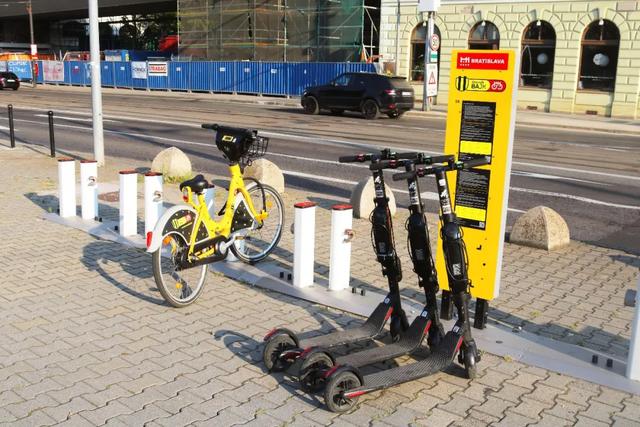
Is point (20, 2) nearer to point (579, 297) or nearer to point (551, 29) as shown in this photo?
point (551, 29)

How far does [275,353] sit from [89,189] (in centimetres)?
486

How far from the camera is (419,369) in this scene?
14.7 ft

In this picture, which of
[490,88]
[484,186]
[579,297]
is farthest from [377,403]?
[579,297]

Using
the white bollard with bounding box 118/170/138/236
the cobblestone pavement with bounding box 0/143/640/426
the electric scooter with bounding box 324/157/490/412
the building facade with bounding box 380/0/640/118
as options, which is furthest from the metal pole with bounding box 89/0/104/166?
the building facade with bounding box 380/0/640/118

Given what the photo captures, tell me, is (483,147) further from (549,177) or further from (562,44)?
(562,44)

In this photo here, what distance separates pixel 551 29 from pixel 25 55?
1688 inches

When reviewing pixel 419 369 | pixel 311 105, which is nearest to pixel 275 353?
pixel 419 369

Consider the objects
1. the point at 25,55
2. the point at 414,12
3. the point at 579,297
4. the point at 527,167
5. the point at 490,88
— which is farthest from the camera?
the point at 25,55

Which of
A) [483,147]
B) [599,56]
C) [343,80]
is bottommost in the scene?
[483,147]

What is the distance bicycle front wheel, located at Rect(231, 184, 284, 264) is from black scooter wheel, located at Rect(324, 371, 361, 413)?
2.79m

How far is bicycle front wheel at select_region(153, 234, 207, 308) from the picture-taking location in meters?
5.68

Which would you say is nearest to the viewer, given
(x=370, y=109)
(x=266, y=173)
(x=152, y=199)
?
(x=152, y=199)

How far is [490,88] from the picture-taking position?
5.29m

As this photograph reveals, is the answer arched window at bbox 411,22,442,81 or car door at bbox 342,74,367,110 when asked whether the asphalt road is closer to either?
car door at bbox 342,74,367,110
